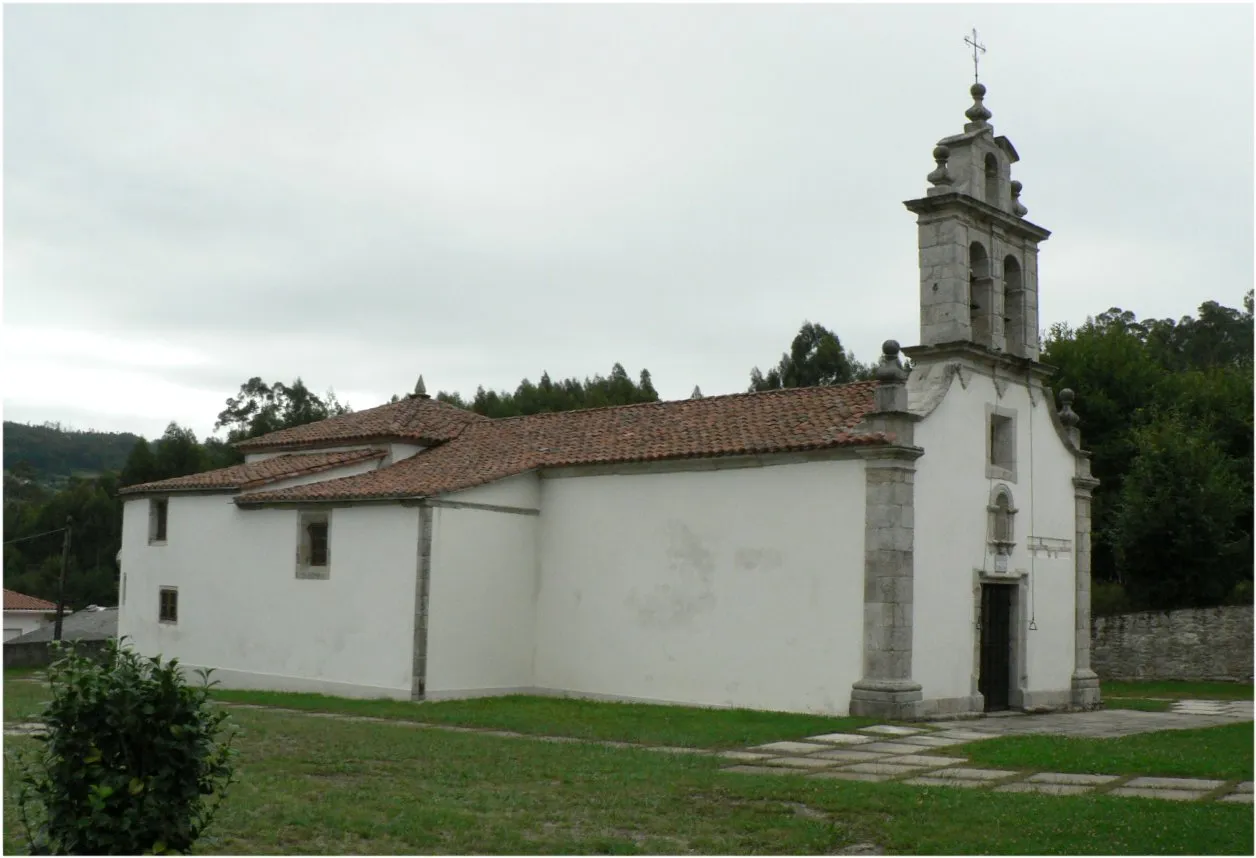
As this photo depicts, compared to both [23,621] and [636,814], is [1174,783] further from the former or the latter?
[23,621]

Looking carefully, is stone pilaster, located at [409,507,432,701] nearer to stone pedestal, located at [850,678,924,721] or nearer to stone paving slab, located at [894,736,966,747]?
stone pedestal, located at [850,678,924,721]

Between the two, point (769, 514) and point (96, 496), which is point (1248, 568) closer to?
point (769, 514)

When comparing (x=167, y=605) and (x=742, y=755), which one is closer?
(x=742, y=755)

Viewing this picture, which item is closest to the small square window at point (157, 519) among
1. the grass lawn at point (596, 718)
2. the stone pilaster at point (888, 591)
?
the grass lawn at point (596, 718)

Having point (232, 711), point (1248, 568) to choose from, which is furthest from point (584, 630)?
point (1248, 568)

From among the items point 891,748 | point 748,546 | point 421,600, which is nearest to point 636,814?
point 891,748

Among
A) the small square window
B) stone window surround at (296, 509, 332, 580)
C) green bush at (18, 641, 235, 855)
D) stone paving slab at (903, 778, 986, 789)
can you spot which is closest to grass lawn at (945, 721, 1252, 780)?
stone paving slab at (903, 778, 986, 789)

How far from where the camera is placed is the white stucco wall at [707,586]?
1758 cm

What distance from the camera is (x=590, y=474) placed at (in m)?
20.6

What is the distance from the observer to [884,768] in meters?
11.9

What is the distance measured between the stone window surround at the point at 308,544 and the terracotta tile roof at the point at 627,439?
36cm

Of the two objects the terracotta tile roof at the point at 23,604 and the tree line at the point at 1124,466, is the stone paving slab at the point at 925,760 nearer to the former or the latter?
the tree line at the point at 1124,466

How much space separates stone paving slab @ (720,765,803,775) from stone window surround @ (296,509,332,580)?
10.7m

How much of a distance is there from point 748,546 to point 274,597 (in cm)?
846
